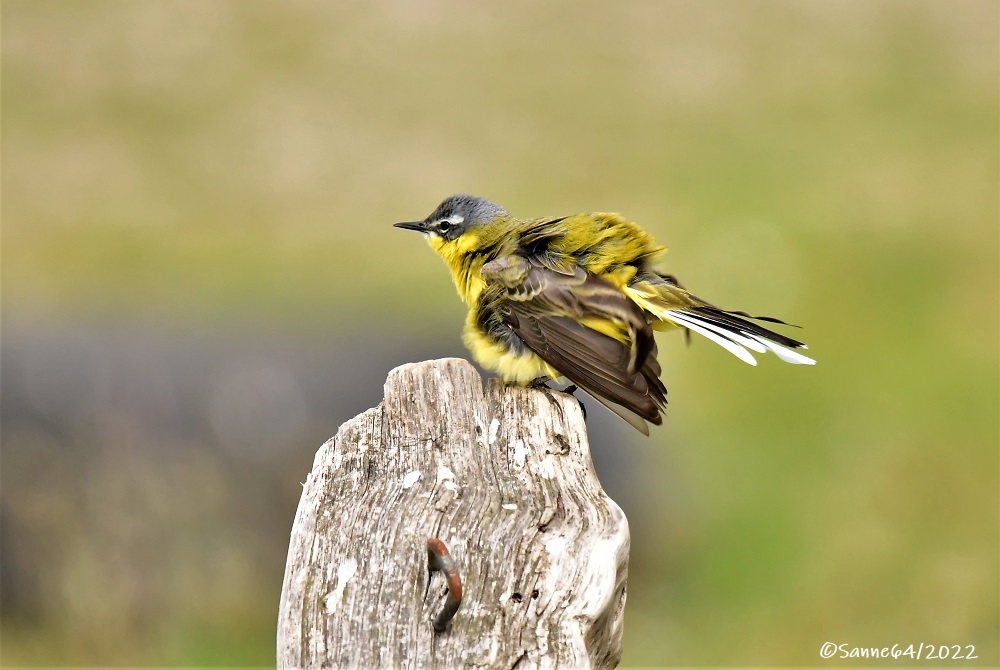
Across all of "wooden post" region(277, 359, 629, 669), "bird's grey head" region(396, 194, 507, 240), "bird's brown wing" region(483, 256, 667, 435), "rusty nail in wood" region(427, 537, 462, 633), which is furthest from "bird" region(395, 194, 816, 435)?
"rusty nail in wood" region(427, 537, 462, 633)

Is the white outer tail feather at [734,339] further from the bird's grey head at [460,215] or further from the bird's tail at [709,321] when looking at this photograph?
the bird's grey head at [460,215]

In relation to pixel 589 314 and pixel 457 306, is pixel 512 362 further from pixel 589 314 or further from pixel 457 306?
pixel 457 306

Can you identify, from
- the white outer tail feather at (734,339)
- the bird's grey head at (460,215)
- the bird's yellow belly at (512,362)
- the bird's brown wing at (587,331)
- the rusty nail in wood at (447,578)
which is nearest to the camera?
the rusty nail in wood at (447,578)

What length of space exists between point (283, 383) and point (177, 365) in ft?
2.65

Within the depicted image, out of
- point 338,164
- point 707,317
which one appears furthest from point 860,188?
point 707,317

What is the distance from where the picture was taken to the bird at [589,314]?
14.7ft

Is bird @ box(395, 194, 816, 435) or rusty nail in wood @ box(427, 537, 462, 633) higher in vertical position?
bird @ box(395, 194, 816, 435)

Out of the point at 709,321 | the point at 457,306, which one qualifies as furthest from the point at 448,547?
the point at 457,306

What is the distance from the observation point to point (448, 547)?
2678mm

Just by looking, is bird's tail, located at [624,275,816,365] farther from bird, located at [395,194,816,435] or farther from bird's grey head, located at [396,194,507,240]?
bird's grey head, located at [396,194,507,240]

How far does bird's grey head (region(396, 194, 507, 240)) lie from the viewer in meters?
5.52

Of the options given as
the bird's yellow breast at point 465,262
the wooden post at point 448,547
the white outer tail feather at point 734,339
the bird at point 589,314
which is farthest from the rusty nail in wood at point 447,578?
the bird's yellow breast at point 465,262

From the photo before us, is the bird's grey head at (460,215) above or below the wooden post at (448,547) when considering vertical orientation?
above

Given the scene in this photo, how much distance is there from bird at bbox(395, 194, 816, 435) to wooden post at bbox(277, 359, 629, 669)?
1.41m
